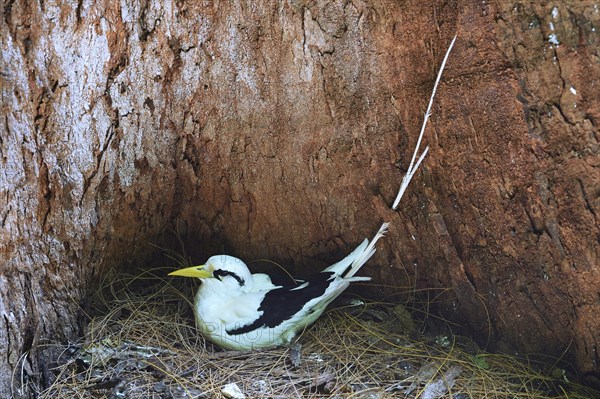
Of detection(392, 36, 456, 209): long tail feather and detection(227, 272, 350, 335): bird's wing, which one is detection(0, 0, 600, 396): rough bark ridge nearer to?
detection(392, 36, 456, 209): long tail feather

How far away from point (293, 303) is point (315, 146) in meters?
0.84

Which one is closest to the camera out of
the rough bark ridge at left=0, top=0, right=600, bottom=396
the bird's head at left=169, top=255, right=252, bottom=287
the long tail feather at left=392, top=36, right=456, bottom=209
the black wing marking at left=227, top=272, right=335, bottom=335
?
the rough bark ridge at left=0, top=0, right=600, bottom=396

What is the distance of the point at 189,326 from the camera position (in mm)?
4039

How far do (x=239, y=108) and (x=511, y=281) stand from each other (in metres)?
1.66

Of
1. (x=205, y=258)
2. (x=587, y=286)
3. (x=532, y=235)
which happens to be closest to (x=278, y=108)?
(x=205, y=258)

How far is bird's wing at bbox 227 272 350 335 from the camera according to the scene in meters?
3.81

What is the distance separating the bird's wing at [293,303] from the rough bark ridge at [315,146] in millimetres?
363

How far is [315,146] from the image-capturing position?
3.94 meters

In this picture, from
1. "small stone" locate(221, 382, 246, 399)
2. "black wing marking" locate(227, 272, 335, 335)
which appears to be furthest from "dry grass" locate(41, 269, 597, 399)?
"black wing marking" locate(227, 272, 335, 335)

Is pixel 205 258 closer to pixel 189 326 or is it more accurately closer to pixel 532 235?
pixel 189 326

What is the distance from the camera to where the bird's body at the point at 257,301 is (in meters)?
3.82

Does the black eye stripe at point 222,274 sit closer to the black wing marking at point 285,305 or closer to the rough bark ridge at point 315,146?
the black wing marking at point 285,305

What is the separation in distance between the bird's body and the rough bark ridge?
0.30 m

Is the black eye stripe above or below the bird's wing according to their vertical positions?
above
